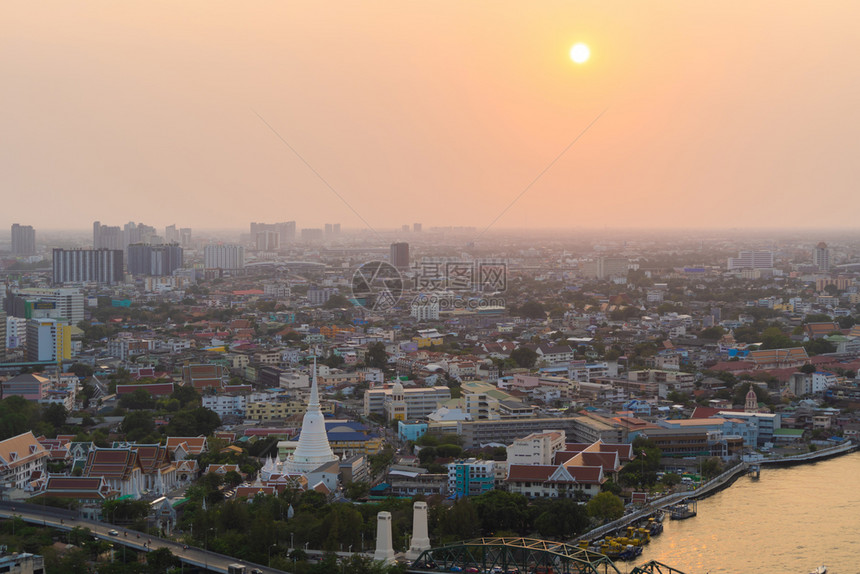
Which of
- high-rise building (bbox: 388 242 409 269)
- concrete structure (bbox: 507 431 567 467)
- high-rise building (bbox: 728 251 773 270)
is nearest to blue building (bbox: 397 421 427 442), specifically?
concrete structure (bbox: 507 431 567 467)

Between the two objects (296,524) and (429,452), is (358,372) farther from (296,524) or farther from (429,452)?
(296,524)

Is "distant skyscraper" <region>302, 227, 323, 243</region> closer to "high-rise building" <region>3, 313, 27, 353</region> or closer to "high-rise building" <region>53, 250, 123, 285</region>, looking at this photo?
"high-rise building" <region>53, 250, 123, 285</region>

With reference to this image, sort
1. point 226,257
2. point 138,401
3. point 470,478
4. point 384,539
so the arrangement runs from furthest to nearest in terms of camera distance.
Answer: point 226,257 < point 138,401 < point 470,478 < point 384,539

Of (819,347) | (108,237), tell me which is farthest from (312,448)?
(108,237)

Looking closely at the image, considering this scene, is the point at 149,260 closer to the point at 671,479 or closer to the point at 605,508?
the point at 671,479

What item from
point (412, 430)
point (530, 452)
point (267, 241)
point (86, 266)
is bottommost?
point (412, 430)

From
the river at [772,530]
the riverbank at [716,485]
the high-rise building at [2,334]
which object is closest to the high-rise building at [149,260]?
the high-rise building at [2,334]
